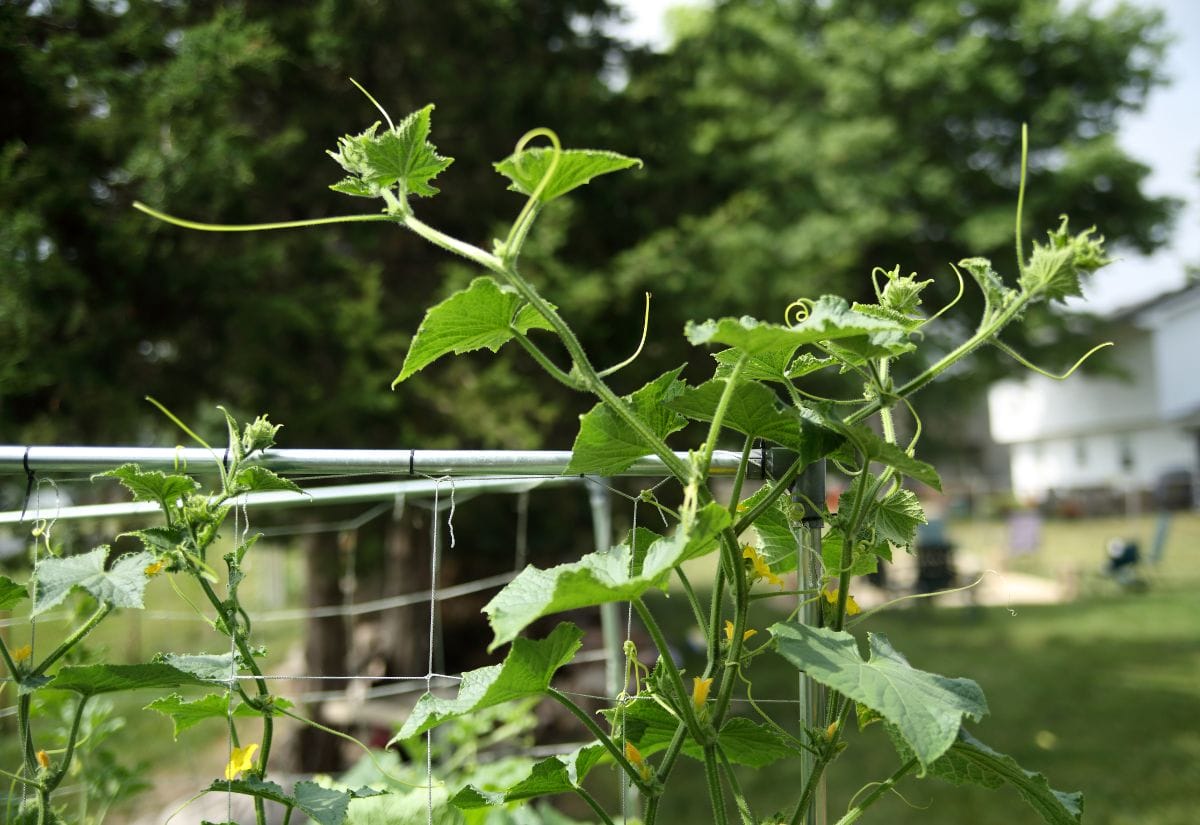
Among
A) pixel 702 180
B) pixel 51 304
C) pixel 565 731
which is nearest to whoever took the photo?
pixel 51 304

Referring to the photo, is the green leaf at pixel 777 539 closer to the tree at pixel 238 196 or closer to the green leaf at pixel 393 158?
the green leaf at pixel 393 158

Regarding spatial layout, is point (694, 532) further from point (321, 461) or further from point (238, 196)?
point (238, 196)

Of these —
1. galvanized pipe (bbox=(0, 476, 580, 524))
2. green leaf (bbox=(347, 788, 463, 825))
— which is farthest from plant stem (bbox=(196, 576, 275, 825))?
green leaf (bbox=(347, 788, 463, 825))

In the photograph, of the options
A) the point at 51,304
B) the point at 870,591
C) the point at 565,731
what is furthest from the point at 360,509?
the point at 870,591

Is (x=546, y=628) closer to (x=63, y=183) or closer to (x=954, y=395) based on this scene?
(x=63, y=183)

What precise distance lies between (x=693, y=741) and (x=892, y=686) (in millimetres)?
267

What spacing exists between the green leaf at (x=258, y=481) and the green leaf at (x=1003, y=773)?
1.86 feet

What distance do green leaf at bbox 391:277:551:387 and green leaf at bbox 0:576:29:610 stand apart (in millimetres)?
405

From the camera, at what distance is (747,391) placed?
0.79 meters

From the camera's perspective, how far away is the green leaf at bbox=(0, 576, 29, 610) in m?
0.82

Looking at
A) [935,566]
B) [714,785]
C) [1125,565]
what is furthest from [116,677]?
[1125,565]

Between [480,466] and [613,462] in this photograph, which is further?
[480,466]

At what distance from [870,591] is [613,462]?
1023 cm

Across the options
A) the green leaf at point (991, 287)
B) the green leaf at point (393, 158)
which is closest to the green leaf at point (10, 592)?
the green leaf at point (393, 158)
